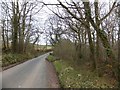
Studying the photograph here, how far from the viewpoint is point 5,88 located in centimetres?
1270

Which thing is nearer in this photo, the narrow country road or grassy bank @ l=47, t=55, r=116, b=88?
grassy bank @ l=47, t=55, r=116, b=88

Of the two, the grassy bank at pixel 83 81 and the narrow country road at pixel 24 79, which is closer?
the grassy bank at pixel 83 81

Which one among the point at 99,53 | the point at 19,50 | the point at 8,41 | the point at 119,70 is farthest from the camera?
the point at 8,41

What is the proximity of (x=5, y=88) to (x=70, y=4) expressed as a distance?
6.62 m

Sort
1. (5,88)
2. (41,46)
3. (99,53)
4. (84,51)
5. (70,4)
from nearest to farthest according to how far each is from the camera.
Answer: (5,88) → (70,4) → (99,53) → (84,51) → (41,46)

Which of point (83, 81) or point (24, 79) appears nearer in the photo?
point (83, 81)

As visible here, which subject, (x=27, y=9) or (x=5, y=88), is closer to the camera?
(x=5, y=88)

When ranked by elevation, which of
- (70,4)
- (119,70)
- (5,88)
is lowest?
(5,88)

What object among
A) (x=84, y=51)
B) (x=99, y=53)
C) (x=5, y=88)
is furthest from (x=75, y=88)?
(x=84, y=51)

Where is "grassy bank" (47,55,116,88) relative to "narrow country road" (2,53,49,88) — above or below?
above

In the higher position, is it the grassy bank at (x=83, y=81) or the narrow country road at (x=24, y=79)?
the grassy bank at (x=83, y=81)

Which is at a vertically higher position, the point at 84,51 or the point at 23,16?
the point at 23,16

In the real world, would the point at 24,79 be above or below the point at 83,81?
below

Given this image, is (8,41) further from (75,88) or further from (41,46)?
(41,46)
